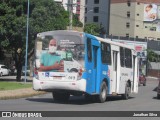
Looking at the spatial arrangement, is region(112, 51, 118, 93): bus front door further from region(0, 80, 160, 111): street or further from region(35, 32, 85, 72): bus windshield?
region(35, 32, 85, 72): bus windshield

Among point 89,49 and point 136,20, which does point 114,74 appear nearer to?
point 89,49

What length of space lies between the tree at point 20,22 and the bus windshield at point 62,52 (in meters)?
19.6

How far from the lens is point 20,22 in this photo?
140ft

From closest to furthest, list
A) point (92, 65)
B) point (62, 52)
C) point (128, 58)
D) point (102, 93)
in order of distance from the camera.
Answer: point (62, 52)
point (92, 65)
point (102, 93)
point (128, 58)

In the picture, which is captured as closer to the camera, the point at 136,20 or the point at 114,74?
the point at 114,74

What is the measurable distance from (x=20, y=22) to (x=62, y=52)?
68.0ft

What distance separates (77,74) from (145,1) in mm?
109480

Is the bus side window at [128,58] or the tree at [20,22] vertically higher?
the tree at [20,22]

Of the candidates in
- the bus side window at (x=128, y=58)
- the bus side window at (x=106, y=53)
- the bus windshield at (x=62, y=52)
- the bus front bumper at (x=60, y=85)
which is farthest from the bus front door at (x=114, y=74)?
the bus front bumper at (x=60, y=85)

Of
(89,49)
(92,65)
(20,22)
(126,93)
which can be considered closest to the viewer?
(89,49)

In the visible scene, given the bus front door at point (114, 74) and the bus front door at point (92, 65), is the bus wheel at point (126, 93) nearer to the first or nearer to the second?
the bus front door at point (114, 74)

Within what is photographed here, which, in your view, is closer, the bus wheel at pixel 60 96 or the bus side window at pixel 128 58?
the bus wheel at pixel 60 96

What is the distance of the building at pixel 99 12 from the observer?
13912 cm

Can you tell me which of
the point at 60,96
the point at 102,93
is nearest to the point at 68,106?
the point at 102,93
